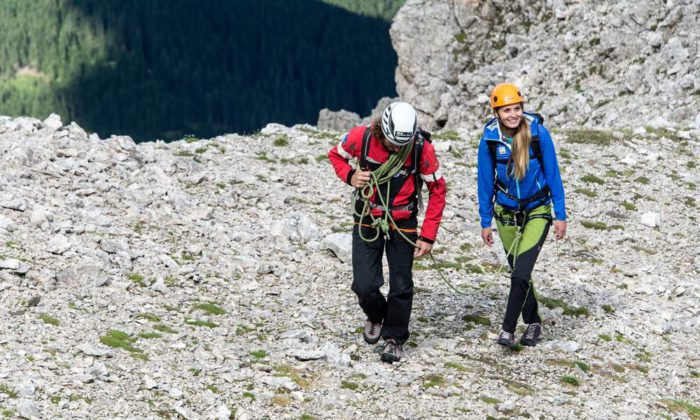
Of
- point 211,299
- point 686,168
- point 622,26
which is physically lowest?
point 211,299

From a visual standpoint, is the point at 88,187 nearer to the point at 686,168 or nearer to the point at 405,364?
the point at 405,364

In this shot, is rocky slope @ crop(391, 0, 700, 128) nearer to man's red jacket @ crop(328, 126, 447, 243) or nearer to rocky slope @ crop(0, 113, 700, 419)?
rocky slope @ crop(0, 113, 700, 419)

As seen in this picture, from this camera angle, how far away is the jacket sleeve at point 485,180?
38.9 ft

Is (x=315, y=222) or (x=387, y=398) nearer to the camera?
(x=387, y=398)

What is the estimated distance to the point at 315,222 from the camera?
62.3 ft

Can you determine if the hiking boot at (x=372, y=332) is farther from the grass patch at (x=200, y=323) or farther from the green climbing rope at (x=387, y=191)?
the grass patch at (x=200, y=323)

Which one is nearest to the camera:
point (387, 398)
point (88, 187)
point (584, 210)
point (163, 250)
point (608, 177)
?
point (387, 398)

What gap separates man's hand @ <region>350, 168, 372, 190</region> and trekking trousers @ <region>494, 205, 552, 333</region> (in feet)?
7.13

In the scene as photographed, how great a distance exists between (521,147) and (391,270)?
227 centimetres

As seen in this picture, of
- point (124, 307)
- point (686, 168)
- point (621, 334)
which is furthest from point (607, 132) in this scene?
point (124, 307)

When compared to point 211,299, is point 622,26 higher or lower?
higher

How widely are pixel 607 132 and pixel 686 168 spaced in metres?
3.76

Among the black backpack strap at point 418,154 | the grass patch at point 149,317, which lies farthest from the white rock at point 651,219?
the grass patch at point 149,317

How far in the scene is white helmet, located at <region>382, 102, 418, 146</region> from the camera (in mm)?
10516
